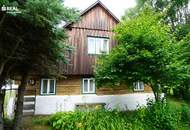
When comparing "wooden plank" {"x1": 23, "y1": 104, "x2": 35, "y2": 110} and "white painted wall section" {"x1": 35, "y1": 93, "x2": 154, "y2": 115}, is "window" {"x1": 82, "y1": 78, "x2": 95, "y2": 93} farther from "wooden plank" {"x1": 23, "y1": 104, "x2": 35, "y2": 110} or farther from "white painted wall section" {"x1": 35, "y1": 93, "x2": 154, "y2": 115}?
"wooden plank" {"x1": 23, "y1": 104, "x2": 35, "y2": 110}

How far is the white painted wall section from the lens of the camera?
17031mm

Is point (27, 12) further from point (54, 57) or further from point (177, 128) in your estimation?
point (177, 128)

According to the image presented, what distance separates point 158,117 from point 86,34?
8177 mm

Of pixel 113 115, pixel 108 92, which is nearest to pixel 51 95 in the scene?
pixel 108 92

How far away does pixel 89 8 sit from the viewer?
61.4 feet

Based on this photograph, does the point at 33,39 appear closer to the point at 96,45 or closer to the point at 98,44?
the point at 96,45

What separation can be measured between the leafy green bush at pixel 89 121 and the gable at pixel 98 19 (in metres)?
7.70

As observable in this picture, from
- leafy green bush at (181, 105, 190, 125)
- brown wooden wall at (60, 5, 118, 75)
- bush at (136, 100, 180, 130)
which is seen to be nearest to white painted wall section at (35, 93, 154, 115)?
brown wooden wall at (60, 5, 118, 75)

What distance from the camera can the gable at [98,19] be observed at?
61.0 feet

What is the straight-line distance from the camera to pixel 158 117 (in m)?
13.6

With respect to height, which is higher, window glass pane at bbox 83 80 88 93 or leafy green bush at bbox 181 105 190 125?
window glass pane at bbox 83 80 88 93

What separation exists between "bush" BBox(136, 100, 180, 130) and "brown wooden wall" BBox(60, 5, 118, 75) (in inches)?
226

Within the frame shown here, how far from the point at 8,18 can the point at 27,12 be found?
1290 mm

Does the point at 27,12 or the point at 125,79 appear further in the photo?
the point at 125,79
